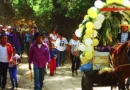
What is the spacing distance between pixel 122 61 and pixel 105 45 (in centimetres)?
89

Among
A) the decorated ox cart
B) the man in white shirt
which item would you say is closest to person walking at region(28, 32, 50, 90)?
the decorated ox cart

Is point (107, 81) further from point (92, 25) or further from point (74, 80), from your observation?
point (74, 80)

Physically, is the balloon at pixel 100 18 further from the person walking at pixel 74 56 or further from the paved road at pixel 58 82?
the person walking at pixel 74 56

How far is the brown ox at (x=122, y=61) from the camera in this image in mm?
9812

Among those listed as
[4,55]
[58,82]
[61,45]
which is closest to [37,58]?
[4,55]

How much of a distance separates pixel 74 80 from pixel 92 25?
6951 mm

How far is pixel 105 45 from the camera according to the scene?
34.9 ft

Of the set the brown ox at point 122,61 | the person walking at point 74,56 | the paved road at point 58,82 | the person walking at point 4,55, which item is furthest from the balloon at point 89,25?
the person walking at point 74,56

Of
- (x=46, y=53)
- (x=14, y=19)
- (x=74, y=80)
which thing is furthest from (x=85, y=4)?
(x=14, y=19)

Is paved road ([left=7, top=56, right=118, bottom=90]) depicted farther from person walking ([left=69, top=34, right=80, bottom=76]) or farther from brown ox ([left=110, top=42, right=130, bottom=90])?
brown ox ([left=110, top=42, right=130, bottom=90])

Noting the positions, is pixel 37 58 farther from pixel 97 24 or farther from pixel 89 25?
pixel 97 24

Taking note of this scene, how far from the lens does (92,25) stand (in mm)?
10453

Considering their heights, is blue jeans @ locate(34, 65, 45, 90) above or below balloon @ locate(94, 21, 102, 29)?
below

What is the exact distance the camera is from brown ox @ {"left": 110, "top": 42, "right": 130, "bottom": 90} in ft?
32.2
